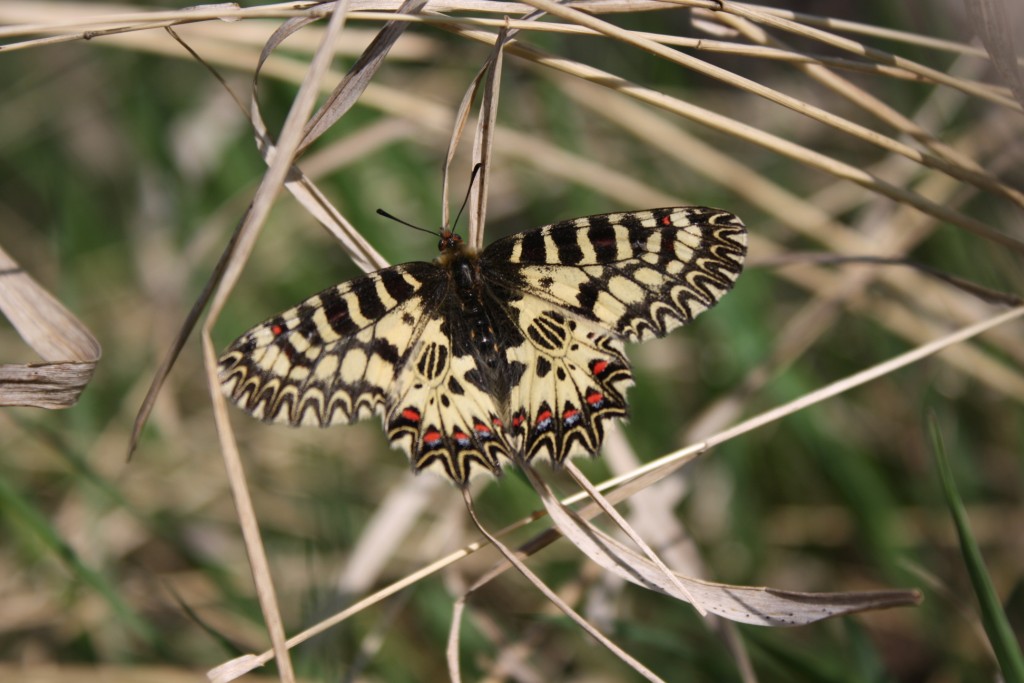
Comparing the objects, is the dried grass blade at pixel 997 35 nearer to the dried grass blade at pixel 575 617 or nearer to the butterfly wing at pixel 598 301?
the butterfly wing at pixel 598 301

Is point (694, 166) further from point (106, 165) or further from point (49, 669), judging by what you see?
point (106, 165)

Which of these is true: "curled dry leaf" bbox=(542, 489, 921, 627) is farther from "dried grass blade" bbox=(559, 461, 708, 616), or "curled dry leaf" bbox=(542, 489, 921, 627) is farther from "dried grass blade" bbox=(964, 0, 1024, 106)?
"dried grass blade" bbox=(964, 0, 1024, 106)

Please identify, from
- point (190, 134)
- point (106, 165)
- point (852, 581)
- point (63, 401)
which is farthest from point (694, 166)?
point (106, 165)

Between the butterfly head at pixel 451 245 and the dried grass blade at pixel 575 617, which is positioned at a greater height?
the butterfly head at pixel 451 245

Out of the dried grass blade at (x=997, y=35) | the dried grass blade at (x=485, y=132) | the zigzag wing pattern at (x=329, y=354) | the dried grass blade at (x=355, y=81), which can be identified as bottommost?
the zigzag wing pattern at (x=329, y=354)

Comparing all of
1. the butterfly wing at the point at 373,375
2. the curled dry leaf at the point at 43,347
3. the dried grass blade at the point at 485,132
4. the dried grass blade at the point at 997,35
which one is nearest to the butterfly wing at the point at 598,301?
the butterfly wing at the point at 373,375

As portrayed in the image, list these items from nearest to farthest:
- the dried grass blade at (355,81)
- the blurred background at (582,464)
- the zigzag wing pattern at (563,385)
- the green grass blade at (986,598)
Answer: the green grass blade at (986,598), the dried grass blade at (355,81), the zigzag wing pattern at (563,385), the blurred background at (582,464)

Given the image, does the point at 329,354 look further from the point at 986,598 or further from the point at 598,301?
the point at 986,598
